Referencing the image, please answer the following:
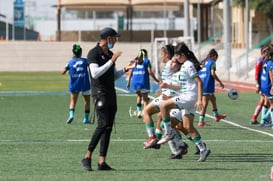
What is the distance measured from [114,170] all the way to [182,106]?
1863 mm

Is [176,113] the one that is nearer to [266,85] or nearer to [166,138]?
[166,138]

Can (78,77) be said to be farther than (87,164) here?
Yes

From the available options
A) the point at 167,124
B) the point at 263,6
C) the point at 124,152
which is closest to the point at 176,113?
the point at 167,124

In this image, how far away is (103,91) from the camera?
607 inches

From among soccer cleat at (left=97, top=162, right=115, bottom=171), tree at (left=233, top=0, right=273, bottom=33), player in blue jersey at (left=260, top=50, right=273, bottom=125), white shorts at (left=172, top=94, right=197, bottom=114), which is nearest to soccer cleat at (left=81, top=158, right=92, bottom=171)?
soccer cleat at (left=97, top=162, right=115, bottom=171)

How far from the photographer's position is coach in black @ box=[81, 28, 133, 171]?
15.2m

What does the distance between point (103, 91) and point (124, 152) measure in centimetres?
243

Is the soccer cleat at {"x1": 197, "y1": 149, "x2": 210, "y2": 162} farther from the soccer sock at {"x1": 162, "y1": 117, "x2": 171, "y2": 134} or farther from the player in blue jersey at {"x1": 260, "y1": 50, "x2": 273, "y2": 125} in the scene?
the player in blue jersey at {"x1": 260, "y1": 50, "x2": 273, "y2": 125}

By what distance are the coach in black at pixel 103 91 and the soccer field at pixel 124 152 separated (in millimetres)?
413

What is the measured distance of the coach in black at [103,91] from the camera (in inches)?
597

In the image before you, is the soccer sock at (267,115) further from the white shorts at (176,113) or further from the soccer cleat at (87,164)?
the soccer cleat at (87,164)

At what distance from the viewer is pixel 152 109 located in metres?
17.3

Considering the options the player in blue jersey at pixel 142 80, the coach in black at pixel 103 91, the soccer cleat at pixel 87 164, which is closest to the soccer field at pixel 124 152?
the soccer cleat at pixel 87 164

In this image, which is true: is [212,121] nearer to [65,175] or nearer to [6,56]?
[65,175]
